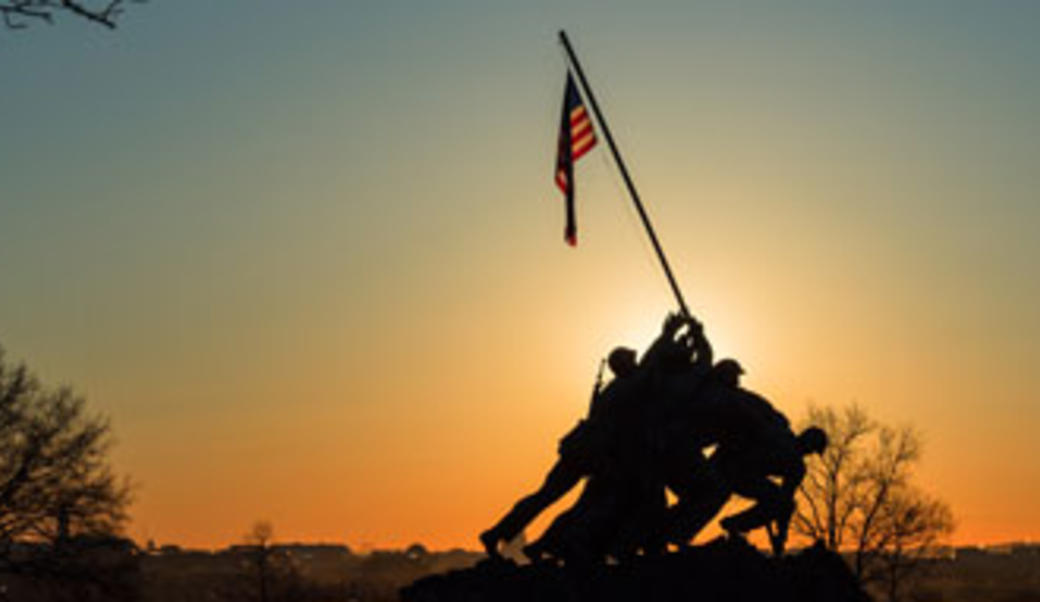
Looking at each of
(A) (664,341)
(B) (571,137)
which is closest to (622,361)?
(A) (664,341)

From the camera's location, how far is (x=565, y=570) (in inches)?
653

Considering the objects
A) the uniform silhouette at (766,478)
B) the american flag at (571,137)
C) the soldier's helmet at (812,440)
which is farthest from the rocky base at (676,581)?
the american flag at (571,137)

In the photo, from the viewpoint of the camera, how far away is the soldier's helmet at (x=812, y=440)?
17.1 meters

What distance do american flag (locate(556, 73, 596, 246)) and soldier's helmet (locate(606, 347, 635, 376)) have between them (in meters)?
3.91

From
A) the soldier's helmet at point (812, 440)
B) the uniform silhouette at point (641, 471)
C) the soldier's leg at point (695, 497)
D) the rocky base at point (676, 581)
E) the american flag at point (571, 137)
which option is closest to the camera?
the rocky base at point (676, 581)

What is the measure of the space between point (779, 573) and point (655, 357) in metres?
2.42

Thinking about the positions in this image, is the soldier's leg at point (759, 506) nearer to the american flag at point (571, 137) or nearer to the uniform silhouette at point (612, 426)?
the uniform silhouette at point (612, 426)

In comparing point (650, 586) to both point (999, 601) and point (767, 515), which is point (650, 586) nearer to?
point (767, 515)

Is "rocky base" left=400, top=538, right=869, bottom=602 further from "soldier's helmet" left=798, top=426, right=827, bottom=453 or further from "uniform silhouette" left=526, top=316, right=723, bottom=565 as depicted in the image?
"soldier's helmet" left=798, top=426, right=827, bottom=453

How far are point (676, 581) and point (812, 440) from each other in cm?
223

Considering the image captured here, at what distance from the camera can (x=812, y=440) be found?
56.4 feet

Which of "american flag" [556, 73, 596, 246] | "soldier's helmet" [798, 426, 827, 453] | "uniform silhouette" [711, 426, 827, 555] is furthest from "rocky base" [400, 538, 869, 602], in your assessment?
"american flag" [556, 73, 596, 246]

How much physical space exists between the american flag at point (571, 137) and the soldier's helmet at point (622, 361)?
154 inches

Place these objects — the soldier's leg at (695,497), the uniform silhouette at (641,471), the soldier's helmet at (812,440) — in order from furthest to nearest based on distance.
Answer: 1. the soldier's helmet at (812,440)
2. the uniform silhouette at (641,471)
3. the soldier's leg at (695,497)
